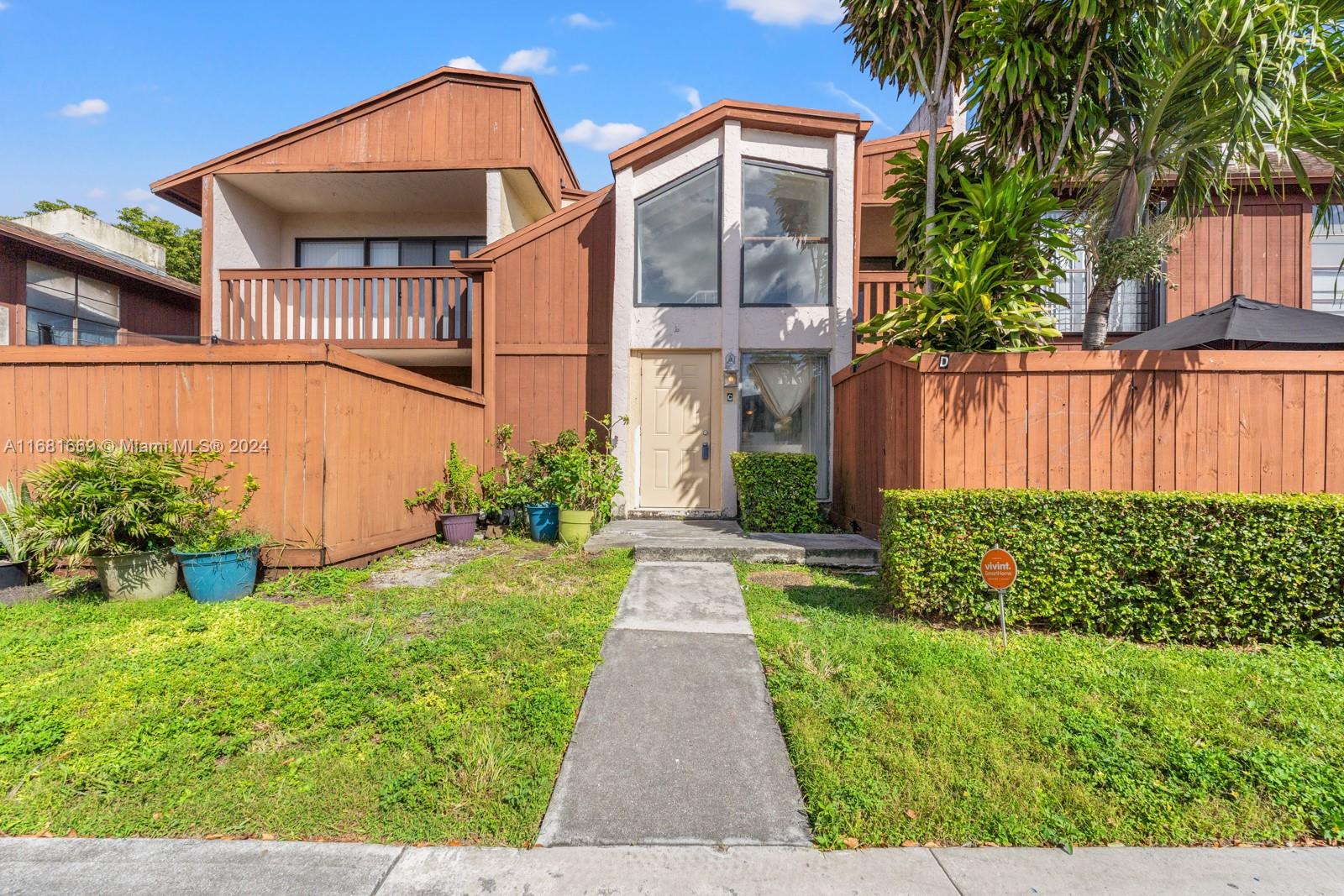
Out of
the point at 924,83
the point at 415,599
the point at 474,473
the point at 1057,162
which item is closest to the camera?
the point at 415,599

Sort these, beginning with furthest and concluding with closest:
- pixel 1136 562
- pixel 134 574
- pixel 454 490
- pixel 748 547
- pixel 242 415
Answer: pixel 454 490 → pixel 748 547 → pixel 242 415 → pixel 134 574 → pixel 1136 562

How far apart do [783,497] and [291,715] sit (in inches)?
203

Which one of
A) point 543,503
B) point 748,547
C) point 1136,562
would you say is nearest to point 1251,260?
point 1136,562

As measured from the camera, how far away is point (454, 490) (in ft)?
24.0

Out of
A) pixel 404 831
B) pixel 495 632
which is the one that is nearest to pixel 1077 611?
pixel 495 632

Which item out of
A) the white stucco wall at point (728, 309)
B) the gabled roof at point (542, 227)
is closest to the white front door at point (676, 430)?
the white stucco wall at point (728, 309)

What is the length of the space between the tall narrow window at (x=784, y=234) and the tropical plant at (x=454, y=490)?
432cm

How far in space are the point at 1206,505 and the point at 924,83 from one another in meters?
4.95

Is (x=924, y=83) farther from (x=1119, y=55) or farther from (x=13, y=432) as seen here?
(x=13, y=432)

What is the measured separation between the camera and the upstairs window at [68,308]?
10.2m

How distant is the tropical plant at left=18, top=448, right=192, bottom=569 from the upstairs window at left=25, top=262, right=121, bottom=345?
7.69 m

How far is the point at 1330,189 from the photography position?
4.73m

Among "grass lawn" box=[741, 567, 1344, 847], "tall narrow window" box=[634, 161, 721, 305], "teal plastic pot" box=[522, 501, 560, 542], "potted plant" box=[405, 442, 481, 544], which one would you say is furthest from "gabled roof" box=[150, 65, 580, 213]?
"grass lawn" box=[741, 567, 1344, 847]

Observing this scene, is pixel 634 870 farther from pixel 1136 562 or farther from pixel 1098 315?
pixel 1098 315
